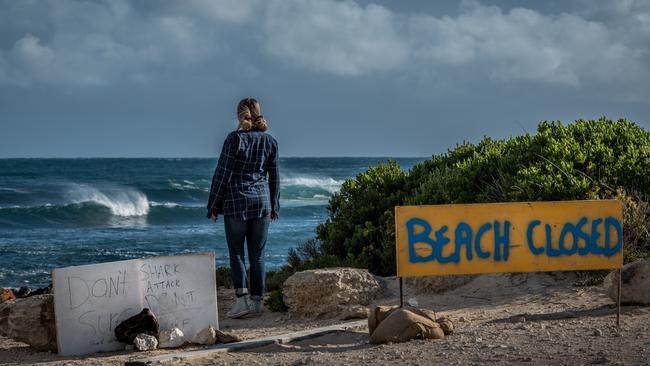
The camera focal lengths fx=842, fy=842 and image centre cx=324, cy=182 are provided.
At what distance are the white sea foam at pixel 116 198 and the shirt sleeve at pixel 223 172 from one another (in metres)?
28.1

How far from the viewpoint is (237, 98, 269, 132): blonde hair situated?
8.02 m

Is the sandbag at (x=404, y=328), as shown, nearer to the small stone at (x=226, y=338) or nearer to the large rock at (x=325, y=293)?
the small stone at (x=226, y=338)

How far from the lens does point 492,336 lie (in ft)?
21.6

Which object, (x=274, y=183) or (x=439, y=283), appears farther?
(x=439, y=283)

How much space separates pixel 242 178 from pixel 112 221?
1011 inches

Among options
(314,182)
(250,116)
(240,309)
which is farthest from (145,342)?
(314,182)

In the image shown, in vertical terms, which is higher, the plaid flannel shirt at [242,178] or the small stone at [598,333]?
the plaid flannel shirt at [242,178]

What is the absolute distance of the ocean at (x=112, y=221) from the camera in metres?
19.8

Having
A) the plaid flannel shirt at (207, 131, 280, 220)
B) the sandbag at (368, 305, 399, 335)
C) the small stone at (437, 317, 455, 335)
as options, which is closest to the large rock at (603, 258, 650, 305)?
the small stone at (437, 317, 455, 335)

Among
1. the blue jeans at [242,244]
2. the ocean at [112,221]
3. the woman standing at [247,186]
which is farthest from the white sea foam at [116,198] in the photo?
the woman standing at [247,186]

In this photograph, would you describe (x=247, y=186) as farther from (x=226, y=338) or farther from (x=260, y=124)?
(x=226, y=338)

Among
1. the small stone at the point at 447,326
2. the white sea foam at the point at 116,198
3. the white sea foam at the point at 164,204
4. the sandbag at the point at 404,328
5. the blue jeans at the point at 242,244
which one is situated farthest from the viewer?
the white sea foam at the point at 164,204

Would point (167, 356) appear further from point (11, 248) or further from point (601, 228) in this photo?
point (11, 248)

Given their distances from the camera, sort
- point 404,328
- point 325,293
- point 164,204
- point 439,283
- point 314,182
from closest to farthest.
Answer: point 404,328, point 325,293, point 439,283, point 164,204, point 314,182
